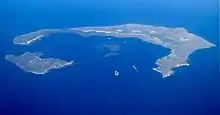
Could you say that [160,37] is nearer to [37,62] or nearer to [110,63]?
[110,63]

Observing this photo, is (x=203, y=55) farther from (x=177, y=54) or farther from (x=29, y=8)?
(x=29, y=8)

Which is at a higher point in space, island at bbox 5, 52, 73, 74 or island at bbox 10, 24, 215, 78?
island at bbox 10, 24, 215, 78

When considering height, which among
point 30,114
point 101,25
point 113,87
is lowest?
point 30,114

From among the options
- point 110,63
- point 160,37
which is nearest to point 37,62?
point 110,63

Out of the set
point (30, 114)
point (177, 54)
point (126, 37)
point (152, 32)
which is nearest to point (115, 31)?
point (126, 37)

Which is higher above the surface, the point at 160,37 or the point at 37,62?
the point at 160,37
